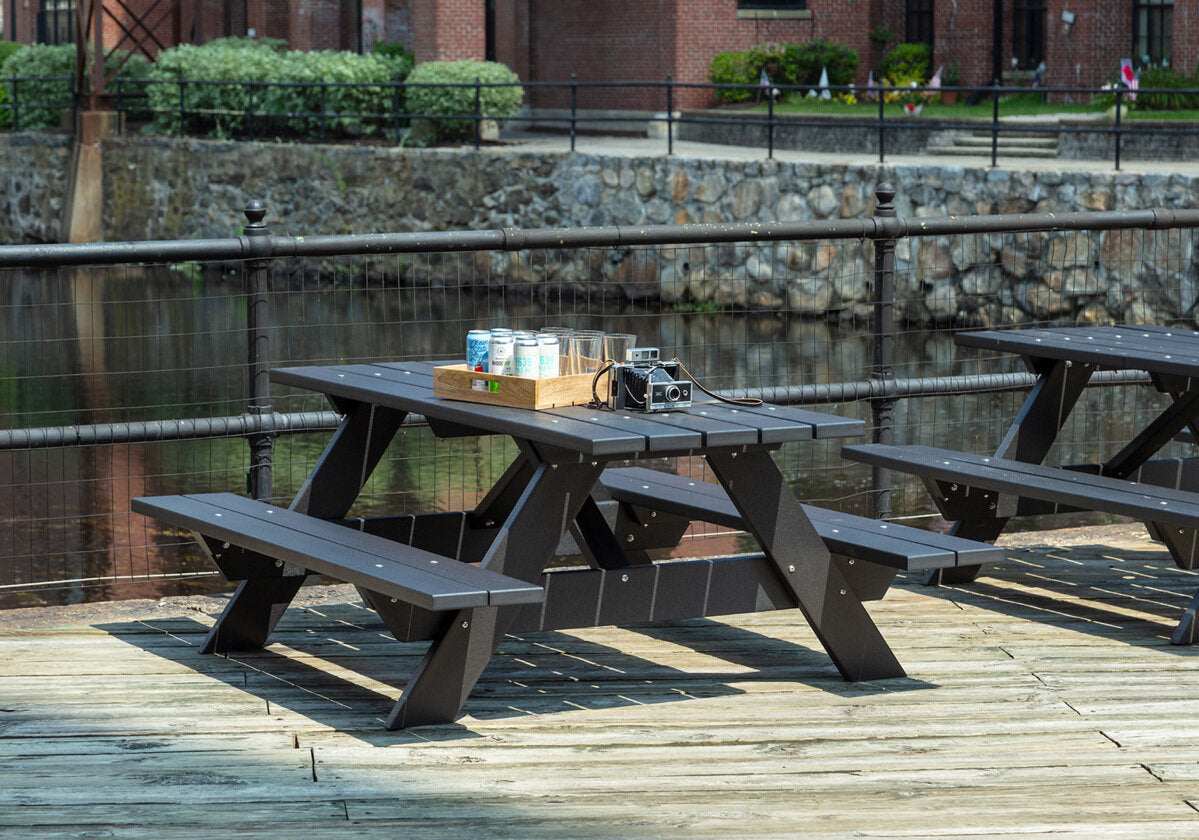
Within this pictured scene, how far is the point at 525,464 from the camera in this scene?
548 cm

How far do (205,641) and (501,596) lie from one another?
1407 millimetres

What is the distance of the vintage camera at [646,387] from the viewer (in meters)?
4.77

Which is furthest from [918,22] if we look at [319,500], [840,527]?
[319,500]

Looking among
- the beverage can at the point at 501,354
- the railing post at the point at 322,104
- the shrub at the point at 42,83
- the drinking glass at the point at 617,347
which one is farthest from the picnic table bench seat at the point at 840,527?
the shrub at the point at 42,83

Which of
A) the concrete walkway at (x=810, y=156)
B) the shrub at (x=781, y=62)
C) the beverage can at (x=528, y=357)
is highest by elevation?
the shrub at (x=781, y=62)

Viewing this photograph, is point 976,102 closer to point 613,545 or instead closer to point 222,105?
point 222,105

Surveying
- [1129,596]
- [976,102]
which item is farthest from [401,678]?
[976,102]

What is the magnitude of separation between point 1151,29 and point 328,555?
27862 millimetres

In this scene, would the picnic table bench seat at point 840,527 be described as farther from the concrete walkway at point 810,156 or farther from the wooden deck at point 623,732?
the concrete walkway at point 810,156

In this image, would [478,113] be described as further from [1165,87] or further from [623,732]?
[623,732]

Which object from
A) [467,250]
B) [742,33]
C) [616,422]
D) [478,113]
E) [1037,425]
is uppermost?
[742,33]

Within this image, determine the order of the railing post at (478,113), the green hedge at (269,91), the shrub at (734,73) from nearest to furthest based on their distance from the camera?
the railing post at (478,113) < the green hedge at (269,91) < the shrub at (734,73)

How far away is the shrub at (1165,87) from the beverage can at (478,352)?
761 inches

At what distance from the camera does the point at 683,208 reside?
77.0 ft
